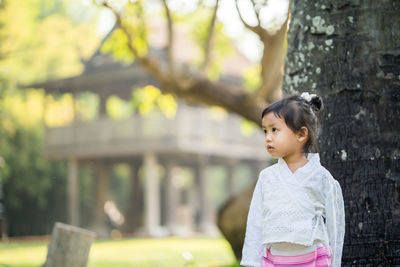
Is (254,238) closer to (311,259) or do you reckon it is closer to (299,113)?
(311,259)

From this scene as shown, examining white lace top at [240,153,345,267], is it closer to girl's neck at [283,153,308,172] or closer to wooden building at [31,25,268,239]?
girl's neck at [283,153,308,172]

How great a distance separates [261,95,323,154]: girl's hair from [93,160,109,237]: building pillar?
66.7 ft

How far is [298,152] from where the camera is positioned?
3.69 meters

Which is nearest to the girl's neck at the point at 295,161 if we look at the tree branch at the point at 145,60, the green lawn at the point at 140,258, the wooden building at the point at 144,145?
the green lawn at the point at 140,258

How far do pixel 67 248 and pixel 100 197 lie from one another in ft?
62.2

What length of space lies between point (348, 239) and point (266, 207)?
2.38 ft

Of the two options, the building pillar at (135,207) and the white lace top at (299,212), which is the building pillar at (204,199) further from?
the white lace top at (299,212)

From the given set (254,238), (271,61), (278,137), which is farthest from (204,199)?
(278,137)

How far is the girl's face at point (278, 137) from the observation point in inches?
142

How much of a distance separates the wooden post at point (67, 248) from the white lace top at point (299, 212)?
2.39 m

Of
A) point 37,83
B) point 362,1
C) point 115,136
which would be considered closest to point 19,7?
point 37,83

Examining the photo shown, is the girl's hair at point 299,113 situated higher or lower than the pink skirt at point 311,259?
higher

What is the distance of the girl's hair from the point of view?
11.8 feet

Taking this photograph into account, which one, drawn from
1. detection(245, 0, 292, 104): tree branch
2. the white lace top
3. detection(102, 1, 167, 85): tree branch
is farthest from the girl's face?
detection(102, 1, 167, 85): tree branch
